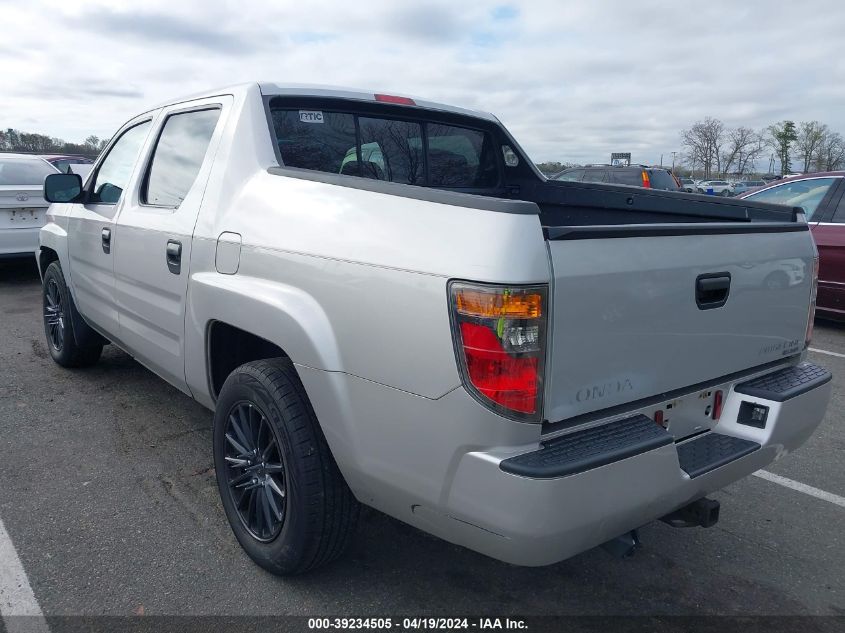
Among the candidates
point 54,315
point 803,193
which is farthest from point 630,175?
point 54,315

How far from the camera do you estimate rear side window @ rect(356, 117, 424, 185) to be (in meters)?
3.49

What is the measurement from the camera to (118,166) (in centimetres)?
442

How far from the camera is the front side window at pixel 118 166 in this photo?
4.16m

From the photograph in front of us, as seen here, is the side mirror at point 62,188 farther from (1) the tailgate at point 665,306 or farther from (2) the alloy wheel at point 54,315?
(1) the tailgate at point 665,306

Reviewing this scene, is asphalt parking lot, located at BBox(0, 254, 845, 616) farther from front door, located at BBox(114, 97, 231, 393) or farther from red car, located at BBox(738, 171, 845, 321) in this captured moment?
red car, located at BBox(738, 171, 845, 321)

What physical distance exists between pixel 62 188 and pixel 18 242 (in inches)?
207

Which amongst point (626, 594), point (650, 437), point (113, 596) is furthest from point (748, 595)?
point (113, 596)

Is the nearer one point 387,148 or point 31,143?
point 387,148

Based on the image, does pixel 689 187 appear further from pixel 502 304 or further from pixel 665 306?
pixel 502 304

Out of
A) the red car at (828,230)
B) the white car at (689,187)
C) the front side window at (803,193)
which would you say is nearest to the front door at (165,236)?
the front side window at (803,193)

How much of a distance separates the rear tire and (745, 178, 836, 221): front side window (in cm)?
655

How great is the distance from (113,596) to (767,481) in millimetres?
3241

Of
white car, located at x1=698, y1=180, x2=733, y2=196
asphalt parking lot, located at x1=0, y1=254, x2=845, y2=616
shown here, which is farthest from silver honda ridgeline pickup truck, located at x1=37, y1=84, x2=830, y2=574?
white car, located at x1=698, y1=180, x2=733, y2=196

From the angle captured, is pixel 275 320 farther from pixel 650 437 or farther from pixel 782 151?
pixel 782 151
